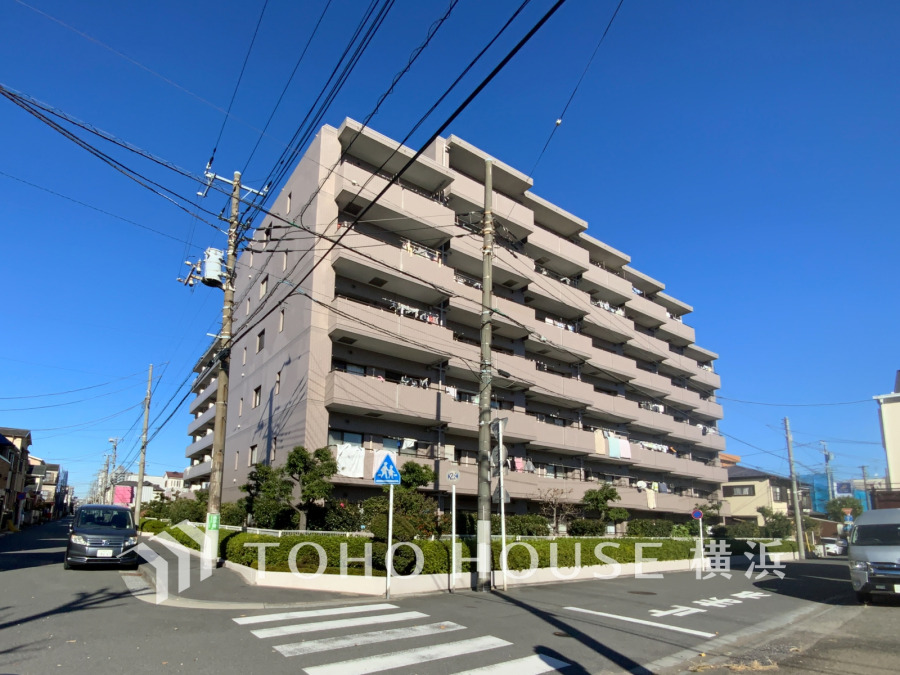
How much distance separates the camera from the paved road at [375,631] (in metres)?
6.53

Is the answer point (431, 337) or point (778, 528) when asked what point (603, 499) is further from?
point (778, 528)

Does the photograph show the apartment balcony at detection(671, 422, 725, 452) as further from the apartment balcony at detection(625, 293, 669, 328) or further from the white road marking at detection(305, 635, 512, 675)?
the white road marking at detection(305, 635, 512, 675)

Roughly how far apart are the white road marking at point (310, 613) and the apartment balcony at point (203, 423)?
3021cm

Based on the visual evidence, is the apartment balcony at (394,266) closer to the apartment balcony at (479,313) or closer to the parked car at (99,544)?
the apartment balcony at (479,313)

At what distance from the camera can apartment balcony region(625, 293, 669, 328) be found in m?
41.2

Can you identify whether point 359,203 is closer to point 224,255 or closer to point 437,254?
point 437,254

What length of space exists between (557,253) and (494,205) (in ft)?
20.7

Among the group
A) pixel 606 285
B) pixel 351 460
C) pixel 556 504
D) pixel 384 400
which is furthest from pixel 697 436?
pixel 351 460

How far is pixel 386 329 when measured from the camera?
22.9 meters

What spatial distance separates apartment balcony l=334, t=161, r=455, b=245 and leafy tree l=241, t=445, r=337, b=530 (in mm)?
10338

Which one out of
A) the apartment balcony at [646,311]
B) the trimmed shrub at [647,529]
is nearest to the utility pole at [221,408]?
the trimmed shrub at [647,529]

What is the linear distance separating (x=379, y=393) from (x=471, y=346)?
229 inches

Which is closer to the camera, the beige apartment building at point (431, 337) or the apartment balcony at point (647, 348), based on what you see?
the beige apartment building at point (431, 337)

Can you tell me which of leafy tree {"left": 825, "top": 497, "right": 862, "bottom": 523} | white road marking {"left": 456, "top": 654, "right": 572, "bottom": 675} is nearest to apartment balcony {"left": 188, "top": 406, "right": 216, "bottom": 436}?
white road marking {"left": 456, "top": 654, "right": 572, "bottom": 675}
